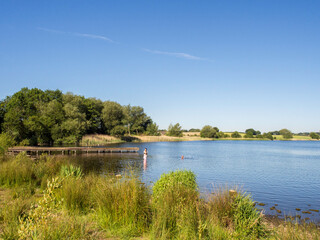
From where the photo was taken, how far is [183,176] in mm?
11164

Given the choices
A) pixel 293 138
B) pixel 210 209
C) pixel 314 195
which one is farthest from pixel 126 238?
pixel 293 138

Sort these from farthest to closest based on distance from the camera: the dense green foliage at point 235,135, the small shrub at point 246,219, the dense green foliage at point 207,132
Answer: the dense green foliage at point 235,135 < the dense green foliage at point 207,132 < the small shrub at point 246,219

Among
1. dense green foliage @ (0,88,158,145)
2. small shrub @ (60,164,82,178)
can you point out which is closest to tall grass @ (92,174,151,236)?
small shrub @ (60,164,82,178)

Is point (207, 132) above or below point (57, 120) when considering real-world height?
below

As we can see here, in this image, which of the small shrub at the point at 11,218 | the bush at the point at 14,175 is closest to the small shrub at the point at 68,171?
the bush at the point at 14,175

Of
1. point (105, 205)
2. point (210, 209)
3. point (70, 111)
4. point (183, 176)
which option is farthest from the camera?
point (70, 111)

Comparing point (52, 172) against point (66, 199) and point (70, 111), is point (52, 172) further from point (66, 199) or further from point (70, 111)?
point (70, 111)

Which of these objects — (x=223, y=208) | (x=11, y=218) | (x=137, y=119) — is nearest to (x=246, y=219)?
(x=223, y=208)

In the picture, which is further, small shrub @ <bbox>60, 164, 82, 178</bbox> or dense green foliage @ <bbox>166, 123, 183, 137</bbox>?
dense green foliage @ <bbox>166, 123, 183, 137</bbox>

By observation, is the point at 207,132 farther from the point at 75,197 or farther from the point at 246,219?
the point at 75,197

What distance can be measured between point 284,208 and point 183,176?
23.2 feet

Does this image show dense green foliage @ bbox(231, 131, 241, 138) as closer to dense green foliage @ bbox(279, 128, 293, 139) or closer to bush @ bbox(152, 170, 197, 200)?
dense green foliage @ bbox(279, 128, 293, 139)

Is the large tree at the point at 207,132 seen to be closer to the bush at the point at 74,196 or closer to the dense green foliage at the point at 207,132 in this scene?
the dense green foliage at the point at 207,132

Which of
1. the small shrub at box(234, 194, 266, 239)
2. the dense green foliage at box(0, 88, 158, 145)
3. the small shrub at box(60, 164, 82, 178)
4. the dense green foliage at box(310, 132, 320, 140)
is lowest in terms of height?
the small shrub at box(234, 194, 266, 239)
